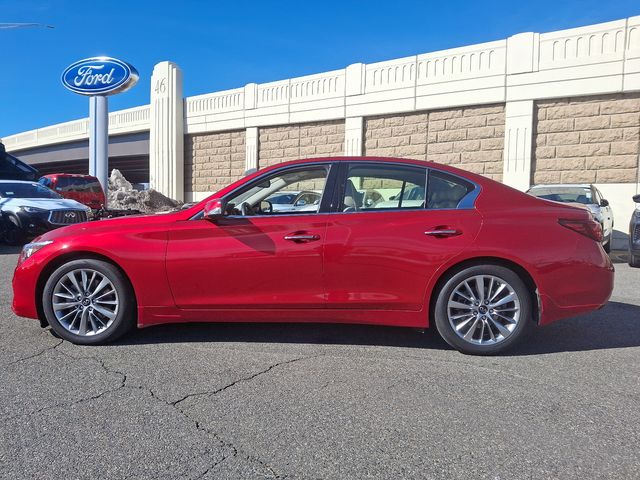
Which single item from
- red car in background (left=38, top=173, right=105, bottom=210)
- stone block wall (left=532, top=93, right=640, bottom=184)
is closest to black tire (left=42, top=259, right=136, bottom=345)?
stone block wall (left=532, top=93, right=640, bottom=184)

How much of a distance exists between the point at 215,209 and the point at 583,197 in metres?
9.84

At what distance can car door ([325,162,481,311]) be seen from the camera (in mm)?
3826

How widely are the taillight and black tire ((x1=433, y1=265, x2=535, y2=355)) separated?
576mm

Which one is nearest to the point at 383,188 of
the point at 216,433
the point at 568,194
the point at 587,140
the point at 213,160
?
the point at 216,433

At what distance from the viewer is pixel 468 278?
152 inches

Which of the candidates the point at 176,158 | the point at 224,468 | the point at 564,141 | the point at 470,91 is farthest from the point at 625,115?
the point at 176,158

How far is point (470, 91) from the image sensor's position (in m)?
16.2

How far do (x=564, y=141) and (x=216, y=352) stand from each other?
46.7 ft

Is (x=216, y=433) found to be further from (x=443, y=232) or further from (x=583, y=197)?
(x=583, y=197)

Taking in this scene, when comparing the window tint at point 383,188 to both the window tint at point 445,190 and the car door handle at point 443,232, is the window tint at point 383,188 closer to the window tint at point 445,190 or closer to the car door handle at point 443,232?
the window tint at point 445,190

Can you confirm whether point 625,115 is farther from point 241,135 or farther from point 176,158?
point 176,158

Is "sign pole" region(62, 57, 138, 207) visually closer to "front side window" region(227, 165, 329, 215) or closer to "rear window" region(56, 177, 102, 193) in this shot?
"rear window" region(56, 177, 102, 193)

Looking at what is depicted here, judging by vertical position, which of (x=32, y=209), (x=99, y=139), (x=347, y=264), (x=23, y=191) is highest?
(x=99, y=139)

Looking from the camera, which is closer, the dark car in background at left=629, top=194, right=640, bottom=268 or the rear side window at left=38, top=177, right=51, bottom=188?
the dark car in background at left=629, top=194, right=640, bottom=268
